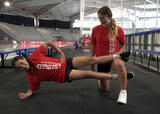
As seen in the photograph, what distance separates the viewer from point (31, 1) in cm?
1795

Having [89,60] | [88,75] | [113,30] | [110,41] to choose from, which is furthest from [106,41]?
[88,75]

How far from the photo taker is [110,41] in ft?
5.95

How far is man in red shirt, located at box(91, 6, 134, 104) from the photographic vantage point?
5.41ft

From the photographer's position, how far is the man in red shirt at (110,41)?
1.65 m

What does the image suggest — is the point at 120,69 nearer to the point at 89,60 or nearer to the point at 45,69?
the point at 89,60

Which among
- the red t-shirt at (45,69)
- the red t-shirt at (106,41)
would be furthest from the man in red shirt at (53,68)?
the red t-shirt at (106,41)

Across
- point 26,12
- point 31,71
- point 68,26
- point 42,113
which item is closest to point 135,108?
point 42,113

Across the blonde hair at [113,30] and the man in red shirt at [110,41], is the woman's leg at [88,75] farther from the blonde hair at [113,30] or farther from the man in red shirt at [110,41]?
the blonde hair at [113,30]

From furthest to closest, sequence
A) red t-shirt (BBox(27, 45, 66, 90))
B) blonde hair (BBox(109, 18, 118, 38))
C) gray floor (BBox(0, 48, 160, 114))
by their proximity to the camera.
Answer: blonde hair (BBox(109, 18, 118, 38)), red t-shirt (BBox(27, 45, 66, 90)), gray floor (BBox(0, 48, 160, 114))

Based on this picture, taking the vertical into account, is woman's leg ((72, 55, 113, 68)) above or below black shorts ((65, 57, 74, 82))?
above

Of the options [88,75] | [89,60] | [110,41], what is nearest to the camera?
[88,75]

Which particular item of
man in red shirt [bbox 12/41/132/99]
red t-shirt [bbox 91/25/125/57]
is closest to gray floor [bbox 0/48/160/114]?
man in red shirt [bbox 12/41/132/99]

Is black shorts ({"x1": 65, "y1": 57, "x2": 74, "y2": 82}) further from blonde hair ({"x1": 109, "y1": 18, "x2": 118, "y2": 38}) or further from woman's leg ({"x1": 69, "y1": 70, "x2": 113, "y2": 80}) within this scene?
blonde hair ({"x1": 109, "y1": 18, "x2": 118, "y2": 38})

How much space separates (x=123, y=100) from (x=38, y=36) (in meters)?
23.3
